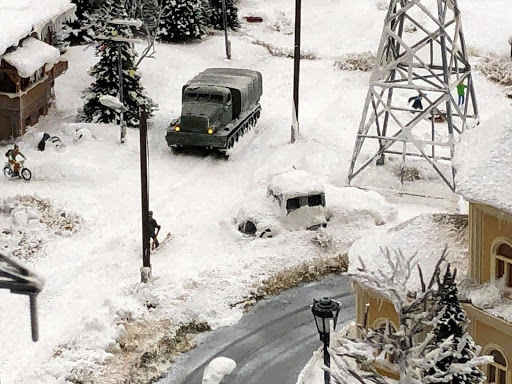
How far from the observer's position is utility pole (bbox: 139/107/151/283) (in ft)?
89.5

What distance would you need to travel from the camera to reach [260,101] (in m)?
45.6

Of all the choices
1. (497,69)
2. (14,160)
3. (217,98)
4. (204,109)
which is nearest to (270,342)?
(14,160)

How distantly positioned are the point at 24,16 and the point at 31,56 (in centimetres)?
188

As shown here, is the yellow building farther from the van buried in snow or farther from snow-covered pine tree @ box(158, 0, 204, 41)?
snow-covered pine tree @ box(158, 0, 204, 41)

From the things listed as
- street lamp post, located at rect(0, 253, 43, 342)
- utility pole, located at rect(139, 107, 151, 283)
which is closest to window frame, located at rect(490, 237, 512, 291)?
utility pole, located at rect(139, 107, 151, 283)

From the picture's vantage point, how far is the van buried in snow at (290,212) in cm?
3250

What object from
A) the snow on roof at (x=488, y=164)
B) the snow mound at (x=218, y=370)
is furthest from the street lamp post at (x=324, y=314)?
the snow mound at (x=218, y=370)

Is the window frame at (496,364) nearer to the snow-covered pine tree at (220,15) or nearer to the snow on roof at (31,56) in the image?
the snow on roof at (31,56)

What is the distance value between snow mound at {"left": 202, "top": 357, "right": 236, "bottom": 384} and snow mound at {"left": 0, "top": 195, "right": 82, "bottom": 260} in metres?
7.88

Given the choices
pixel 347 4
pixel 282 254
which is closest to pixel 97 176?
pixel 282 254

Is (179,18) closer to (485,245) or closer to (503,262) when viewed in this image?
(485,245)

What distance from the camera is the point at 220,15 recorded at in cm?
5409

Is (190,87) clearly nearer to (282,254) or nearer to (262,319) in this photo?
(282,254)

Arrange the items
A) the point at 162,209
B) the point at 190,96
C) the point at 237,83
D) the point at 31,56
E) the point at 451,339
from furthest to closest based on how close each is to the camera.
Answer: the point at 237,83
the point at 190,96
the point at 31,56
the point at 162,209
the point at 451,339
